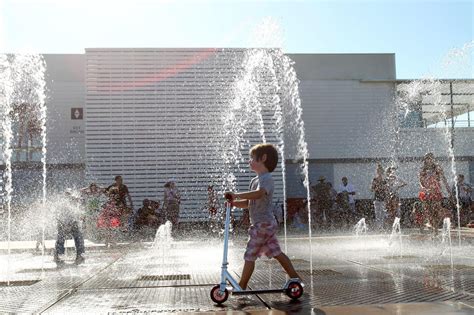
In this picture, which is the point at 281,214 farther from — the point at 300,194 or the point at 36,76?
the point at 36,76

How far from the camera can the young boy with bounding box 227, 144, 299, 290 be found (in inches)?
171

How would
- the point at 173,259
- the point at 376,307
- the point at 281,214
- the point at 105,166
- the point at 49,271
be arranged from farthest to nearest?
the point at 105,166, the point at 281,214, the point at 173,259, the point at 49,271, the point at 376,307

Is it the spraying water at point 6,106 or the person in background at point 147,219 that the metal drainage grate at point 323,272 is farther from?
the spraying water at point 6,106

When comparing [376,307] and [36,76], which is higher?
[36,76]

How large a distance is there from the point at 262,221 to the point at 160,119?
1750 centimetres

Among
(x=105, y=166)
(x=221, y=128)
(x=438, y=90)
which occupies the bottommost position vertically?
(x=105, y=166)

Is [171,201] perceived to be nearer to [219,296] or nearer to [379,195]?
[379,195]

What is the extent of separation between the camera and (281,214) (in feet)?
61.6

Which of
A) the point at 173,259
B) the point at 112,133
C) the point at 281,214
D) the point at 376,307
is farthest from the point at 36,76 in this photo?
the point at 376,307

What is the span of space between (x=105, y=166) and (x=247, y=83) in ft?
20.5

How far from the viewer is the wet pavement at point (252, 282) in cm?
403

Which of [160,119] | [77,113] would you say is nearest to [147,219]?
[160,119]

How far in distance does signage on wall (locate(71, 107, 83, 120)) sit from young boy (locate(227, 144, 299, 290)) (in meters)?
17.9

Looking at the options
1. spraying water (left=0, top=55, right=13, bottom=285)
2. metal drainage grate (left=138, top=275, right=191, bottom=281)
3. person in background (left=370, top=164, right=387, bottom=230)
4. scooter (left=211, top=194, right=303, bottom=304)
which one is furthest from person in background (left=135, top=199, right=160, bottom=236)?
scooter (left=211, top=194, right=303, bottom=304)
